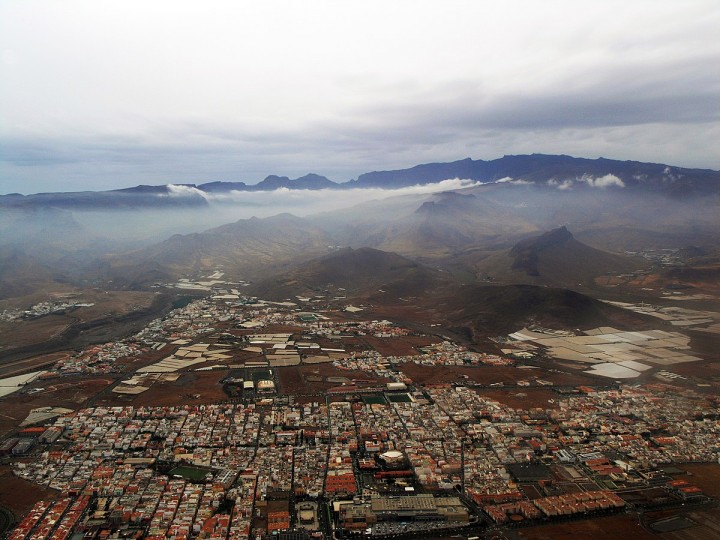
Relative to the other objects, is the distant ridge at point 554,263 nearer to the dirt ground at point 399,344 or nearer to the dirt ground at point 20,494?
the dirt ground at point 399,344

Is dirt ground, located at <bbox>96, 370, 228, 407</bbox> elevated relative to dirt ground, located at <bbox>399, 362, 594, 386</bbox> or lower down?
elevated

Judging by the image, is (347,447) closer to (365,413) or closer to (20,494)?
(365,413)

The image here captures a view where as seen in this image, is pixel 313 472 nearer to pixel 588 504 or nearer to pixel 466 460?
pixel 466 460

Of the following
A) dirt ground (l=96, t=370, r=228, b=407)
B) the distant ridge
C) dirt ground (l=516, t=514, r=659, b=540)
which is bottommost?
the distant ridge

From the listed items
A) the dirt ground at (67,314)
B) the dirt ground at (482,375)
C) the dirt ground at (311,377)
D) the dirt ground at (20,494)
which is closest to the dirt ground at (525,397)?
the dirt ground at (482,375)

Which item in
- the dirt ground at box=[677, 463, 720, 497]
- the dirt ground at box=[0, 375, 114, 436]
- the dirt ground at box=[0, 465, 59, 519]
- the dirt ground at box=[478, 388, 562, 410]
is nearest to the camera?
the dirt ground at box=[0, 465, 59, 519]

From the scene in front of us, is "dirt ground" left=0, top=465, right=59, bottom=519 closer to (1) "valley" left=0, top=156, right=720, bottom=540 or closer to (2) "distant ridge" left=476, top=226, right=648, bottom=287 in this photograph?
(1) "valley" left=0, top=156, right=720, bottom=540

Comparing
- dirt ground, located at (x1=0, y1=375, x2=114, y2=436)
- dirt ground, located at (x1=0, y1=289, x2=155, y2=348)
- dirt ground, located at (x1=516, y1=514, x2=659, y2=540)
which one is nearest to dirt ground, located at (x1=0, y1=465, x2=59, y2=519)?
dirt ground, located at (x1=0, y1=375, x2=114, y2=436)

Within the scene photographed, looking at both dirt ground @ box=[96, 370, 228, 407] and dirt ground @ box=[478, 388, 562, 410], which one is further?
dirt ground @ box=[96, 370, 228, 407]

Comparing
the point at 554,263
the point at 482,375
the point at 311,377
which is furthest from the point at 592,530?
the point at 554,263
